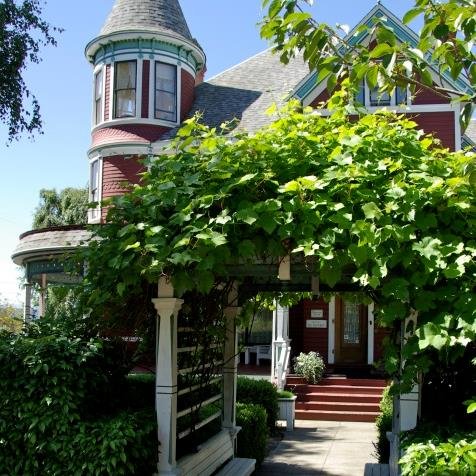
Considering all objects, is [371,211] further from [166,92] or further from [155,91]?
[166,92]

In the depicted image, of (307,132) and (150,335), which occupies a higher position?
(307,132)

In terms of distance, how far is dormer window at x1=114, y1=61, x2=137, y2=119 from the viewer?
2009cm

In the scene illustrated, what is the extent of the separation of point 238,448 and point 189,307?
3514mm

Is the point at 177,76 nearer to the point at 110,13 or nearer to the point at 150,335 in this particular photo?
the point at 110,13

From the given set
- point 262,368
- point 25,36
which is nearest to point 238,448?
point 262,368

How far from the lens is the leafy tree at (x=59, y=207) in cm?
3650

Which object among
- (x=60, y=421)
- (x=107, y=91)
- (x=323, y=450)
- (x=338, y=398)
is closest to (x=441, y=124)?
(x=338, y=398)

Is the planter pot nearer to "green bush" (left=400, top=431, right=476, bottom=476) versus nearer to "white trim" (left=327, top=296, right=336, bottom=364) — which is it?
"white trim" (left=327, top=296, right=336, bottom=364)

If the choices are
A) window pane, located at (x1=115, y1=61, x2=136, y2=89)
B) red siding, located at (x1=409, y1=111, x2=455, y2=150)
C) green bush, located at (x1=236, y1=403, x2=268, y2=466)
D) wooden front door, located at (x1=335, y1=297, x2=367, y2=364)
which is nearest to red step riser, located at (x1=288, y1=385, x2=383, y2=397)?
wooden front door, located at (x1=335, y1=297, x2=367, y2=364)

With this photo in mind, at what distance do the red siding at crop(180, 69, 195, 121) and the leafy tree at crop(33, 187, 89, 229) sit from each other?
53.4 ft

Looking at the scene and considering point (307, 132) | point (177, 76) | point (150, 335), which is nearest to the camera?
point (307, 132)

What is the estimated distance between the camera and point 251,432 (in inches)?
383

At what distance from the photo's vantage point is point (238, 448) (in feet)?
30.9

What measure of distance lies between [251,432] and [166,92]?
42.9 feet
